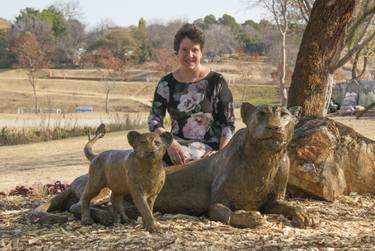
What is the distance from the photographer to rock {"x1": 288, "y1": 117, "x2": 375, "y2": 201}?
554 cm

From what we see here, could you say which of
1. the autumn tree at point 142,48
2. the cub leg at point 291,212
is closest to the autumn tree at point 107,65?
the autumn tree at point 142,48

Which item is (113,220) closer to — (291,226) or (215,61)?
(291,226)

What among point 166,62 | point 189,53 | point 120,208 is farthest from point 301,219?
point 166,62

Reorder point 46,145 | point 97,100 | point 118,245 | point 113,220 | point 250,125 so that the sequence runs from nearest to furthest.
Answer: point 118,245 → point 250,125 → point 113,220 → point 46,145 → point 97,100

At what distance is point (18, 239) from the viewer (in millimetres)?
4188

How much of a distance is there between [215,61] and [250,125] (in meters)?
67.5

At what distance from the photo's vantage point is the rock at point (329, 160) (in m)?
5.54

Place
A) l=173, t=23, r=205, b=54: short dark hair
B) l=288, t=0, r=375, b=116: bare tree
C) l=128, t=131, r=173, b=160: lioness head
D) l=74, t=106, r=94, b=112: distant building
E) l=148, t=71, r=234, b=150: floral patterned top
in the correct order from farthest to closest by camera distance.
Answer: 1. l=74, t=106, r=94, b=112: distant building
2. l=288, t=0, r=375, b=116: bare tree
3. l=148, t=71, r=234, b=150: floral patterned top
4. l=173, t=23, r=205, b=54: short dark hair
5. l=128, t=131, r=173, b=160: lioness head

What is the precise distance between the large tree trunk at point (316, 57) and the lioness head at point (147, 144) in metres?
3.75

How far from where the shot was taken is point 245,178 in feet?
14.0

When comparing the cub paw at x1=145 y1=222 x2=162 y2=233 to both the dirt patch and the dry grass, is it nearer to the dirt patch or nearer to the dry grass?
the dirt patch

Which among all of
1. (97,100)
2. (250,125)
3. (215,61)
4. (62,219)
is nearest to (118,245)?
(62,219)

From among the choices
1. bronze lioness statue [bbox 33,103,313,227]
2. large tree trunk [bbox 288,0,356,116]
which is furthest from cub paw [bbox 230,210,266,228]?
large tree trunk [bbox 288,0,356,116]

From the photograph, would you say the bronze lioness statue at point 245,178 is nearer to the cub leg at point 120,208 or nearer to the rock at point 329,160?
the cub leg at point 120,208
